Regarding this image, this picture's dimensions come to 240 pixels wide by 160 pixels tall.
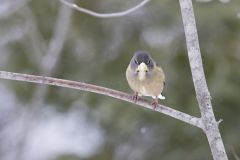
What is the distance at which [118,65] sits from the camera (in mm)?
5832

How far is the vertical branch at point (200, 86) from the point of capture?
2.47m

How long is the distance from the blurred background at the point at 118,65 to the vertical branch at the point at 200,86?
2.69 m

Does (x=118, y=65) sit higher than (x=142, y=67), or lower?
higher

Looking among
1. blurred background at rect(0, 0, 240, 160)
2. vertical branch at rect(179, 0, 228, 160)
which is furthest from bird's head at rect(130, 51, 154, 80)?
blurred background at rect(0, 0, 240, 160)

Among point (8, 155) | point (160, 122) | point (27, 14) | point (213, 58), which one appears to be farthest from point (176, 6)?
point (8, 155)

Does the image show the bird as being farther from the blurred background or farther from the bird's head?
the blurred background

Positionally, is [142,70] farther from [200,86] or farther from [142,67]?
[200,86]

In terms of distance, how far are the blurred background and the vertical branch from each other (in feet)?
8.84

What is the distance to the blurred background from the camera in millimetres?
5453

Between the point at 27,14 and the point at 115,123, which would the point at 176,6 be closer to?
the point at 115,123

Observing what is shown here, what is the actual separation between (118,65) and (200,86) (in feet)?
10.9

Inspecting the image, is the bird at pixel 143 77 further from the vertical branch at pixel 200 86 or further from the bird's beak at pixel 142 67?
the vertical branch at pixel 200 86

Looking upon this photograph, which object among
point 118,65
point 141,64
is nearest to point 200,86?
point 141,64

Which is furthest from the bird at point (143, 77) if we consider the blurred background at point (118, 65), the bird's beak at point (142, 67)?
the blurred background at point (118, 65)
